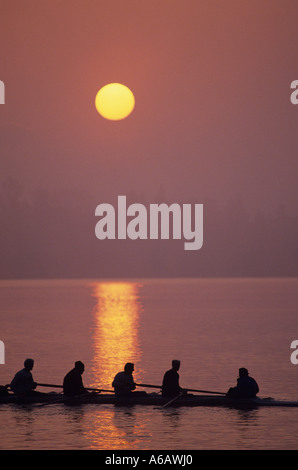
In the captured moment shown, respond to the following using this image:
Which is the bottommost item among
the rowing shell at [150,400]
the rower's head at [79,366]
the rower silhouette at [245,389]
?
the rowing shell at [150,400]

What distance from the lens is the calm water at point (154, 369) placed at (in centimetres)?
2658

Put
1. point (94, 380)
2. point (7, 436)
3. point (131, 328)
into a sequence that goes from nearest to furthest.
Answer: point (7, 436) → point (94, 380) → point (131, 328)

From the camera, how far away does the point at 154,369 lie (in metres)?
52.5

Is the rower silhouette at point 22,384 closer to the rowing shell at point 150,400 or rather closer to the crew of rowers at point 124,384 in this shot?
the crew of rowers at point 124,384

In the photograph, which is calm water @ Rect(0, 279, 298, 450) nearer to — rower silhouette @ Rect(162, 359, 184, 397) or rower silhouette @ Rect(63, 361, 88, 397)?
rower silhouette @ Rect(63, 361, 88, 397)

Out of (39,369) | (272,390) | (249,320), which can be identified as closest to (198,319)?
(249,320)

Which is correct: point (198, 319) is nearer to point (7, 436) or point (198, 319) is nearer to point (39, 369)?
point (39, 369)

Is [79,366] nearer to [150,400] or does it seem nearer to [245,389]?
[150,400]

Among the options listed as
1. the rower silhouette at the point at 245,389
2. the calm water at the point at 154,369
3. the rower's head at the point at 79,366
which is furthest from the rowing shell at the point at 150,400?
the rower's head at the point at 79,366

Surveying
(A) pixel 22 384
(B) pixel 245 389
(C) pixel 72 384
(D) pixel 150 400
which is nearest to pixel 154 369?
(D) pixel 150 400

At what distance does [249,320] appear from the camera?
368 feet

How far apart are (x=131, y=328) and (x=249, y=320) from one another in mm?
22694

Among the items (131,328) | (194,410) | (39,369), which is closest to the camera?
(194,410)

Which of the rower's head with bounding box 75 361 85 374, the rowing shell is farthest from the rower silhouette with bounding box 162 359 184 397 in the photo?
the rower's head with bounding box 75 361 85 374
